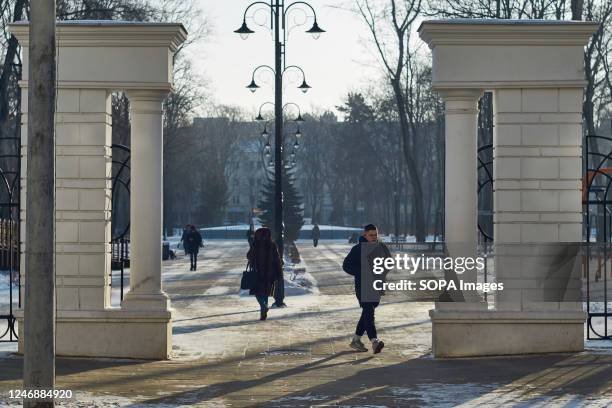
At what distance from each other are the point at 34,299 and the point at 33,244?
1.42ft

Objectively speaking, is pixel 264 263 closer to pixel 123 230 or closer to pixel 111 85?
pixel 111 85

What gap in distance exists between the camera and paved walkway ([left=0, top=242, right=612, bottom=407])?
10859mm

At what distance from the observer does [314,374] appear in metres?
12.8

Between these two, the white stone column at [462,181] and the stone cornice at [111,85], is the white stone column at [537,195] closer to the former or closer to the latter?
the white stone column at [462,181]

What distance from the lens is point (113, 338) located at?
14.1 m

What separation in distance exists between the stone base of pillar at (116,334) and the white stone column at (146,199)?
0.26 metres

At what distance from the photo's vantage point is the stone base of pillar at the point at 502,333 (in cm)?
1402

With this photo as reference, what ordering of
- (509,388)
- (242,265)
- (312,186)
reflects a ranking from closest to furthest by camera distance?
(509,388)
(242,265)
(312,186)

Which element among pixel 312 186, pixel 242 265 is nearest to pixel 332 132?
pixel 312 186

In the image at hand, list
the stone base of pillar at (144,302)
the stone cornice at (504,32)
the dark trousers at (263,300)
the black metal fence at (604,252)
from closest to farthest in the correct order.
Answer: the stone cornice at (504,32) → the stone base of pillar at (144,302) → the black metal fence at (604,252) → the dark trousers at (263,300)

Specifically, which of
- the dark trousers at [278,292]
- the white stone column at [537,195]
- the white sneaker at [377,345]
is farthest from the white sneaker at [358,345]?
the dark trousers at [278,292]

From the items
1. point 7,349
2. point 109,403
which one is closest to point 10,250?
point 7,349

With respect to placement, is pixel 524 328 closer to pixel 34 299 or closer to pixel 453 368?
pixel 453 368

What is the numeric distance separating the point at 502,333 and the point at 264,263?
20.4 feet
